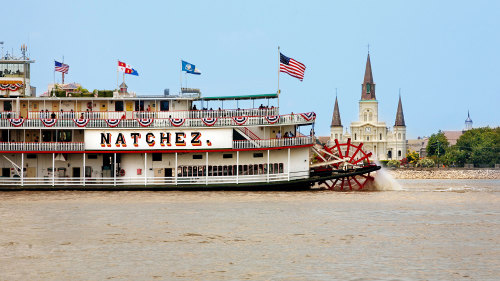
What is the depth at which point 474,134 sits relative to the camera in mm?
152625

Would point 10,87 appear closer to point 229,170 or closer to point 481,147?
point 229,170

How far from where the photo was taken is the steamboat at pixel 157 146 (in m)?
47.7

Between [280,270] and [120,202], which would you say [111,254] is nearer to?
[280,270]

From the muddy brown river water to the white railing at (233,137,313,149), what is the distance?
331 centimetres

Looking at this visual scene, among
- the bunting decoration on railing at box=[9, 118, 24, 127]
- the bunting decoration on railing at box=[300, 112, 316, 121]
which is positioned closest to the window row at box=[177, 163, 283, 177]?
the bunting decoration on railing at box=[300, 112, 316, 121]

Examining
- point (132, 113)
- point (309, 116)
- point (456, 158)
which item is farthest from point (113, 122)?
point (456, 158)

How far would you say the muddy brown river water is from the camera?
23.1m

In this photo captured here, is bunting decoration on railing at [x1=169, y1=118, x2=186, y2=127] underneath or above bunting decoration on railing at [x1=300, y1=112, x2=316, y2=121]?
underneath

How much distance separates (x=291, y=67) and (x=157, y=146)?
9774mm

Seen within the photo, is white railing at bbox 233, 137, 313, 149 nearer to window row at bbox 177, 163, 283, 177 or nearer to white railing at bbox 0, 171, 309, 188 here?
window row at bbox 177, 163, 283, 177

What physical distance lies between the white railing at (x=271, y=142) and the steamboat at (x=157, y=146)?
2.4 inches

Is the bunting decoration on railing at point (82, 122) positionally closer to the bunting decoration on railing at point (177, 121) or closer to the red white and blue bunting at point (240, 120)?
the bunting decoration on railing at point (177, 121)

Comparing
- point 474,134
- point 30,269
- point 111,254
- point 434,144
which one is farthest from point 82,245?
point 434,144

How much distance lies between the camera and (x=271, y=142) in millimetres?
47188
